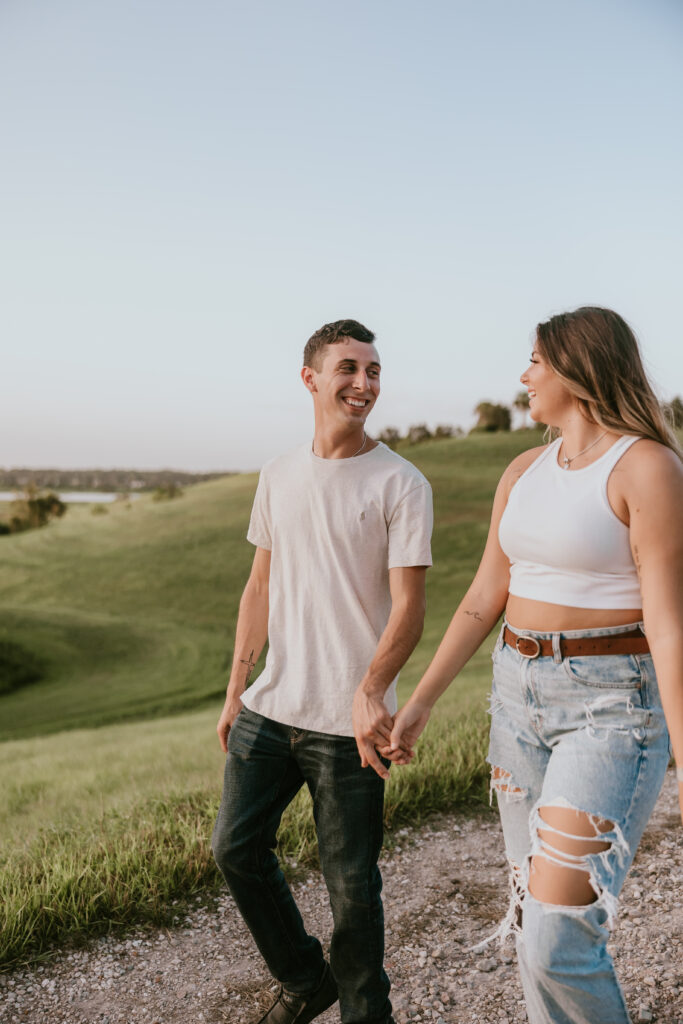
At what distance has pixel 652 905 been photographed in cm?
436

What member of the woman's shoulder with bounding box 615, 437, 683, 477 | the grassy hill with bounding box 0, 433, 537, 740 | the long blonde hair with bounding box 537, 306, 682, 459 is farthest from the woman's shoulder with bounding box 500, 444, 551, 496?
the grassy hill with bounding box 0, 433, 537, 740

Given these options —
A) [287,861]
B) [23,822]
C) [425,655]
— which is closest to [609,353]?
[287,861]

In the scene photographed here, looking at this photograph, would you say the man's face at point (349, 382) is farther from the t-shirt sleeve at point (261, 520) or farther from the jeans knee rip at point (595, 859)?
the jeans knee rip at point (595, 859)

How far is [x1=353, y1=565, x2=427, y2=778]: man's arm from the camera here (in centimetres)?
271

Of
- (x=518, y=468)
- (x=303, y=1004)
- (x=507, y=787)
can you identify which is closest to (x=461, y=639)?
(x=507, y=787)

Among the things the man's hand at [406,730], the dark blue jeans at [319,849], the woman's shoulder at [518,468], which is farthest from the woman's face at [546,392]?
the dark blue jeans at [319,849]

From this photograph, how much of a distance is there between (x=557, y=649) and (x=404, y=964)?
230 cm

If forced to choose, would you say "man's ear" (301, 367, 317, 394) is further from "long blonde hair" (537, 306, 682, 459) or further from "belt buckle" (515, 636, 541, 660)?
"belt buckle" (515, 636, 541, 660)

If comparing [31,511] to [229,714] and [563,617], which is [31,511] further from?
[563,617]

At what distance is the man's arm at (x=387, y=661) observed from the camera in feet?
8.88

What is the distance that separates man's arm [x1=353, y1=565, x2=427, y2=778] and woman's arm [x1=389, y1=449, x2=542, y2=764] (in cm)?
7

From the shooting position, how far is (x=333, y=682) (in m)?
2.90

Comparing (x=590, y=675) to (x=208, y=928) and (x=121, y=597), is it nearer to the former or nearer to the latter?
(x=208, y=928)

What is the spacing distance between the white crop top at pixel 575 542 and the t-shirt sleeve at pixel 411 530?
0.45m
